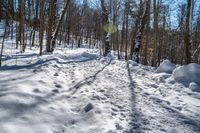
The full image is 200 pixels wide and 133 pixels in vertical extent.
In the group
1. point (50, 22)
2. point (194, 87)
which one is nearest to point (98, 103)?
point (194, 87)

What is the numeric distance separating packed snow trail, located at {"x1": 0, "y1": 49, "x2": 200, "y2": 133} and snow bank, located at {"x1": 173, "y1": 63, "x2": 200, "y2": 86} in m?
0.33

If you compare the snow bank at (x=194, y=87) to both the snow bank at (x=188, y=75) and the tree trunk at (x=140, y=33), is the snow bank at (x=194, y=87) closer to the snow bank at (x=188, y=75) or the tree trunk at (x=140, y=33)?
the snow bank at (x=188, y=75)

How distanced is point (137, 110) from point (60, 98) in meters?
1.59

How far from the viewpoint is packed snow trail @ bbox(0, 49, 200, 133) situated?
4.17 m

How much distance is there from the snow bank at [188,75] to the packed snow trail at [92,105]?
0.33 metres

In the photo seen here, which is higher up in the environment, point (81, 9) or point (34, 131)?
point (81, 9)

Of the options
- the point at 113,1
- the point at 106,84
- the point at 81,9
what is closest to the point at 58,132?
the point at 106,84

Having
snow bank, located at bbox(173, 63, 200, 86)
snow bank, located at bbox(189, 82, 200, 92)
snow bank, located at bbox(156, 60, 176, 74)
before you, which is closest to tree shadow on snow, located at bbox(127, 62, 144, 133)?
snow bank, located at bbox(189, 82, 200, 92)

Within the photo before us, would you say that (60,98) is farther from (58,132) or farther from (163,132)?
(163,132)

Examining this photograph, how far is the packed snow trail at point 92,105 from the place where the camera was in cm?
417

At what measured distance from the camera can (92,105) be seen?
525cm

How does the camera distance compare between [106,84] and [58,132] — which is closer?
[58,132]

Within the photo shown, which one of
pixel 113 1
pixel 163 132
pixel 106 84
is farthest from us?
pixel 113 1

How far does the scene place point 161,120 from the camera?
192 inches
